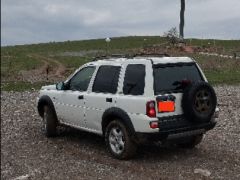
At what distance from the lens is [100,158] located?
31.8ft

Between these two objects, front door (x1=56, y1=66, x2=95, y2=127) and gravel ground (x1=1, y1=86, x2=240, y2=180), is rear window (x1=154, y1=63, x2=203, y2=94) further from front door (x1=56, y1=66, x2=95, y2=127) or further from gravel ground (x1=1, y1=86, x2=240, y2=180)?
front door (x1=56, y1=66, x2=95, y2=127)

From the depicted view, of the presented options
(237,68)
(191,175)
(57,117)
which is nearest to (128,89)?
(191,175)

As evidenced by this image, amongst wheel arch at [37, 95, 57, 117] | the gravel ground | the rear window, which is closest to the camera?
the gravel ground

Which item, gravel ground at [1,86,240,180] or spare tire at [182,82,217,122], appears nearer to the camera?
gravel ground at [1,86,240,180]

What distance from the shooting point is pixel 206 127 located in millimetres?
9445

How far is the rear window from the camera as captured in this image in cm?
905

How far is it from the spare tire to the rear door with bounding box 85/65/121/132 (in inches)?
56.2

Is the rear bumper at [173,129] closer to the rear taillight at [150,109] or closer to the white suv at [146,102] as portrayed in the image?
the white suv at [146,102]

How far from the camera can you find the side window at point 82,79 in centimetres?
1054

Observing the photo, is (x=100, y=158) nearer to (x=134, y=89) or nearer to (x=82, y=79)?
(x=134, y=89)

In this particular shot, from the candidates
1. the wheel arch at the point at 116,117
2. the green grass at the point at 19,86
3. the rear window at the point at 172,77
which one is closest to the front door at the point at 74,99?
the wheel arch at the point at 116,117

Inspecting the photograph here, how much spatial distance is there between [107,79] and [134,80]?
34.6 inches

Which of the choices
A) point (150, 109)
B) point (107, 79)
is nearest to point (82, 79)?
point (107, 79)

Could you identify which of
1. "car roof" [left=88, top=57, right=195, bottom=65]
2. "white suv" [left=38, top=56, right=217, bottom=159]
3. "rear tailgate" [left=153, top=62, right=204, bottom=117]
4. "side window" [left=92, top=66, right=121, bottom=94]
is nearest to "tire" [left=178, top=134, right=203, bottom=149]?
"white suv" [left=38, top=56, right=217, bottom=159]
